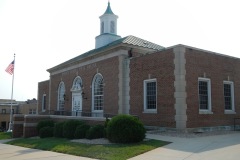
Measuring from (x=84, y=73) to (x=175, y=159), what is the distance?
18.9 metres

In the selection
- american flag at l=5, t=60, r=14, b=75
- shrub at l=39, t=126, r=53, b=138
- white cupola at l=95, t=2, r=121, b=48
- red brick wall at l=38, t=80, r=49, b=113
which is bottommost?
shrub at l=39, t=126, r=53, b=138

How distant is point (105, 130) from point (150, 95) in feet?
16.4

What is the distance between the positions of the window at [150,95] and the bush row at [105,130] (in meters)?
4.00

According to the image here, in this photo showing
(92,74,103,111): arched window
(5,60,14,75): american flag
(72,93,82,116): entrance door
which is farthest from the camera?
(5,60,14,75): american flag

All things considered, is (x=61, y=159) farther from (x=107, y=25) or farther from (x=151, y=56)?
(x=107, y=25)

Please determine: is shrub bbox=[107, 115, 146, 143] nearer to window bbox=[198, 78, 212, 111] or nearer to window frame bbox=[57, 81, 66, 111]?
window bbox=[198, 78, 212, 111]

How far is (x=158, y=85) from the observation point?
1831 cm

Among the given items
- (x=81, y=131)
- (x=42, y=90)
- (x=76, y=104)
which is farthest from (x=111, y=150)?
(x=42, y=90)

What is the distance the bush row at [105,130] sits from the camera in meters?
13.1

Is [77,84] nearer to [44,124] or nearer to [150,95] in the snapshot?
[44,124]

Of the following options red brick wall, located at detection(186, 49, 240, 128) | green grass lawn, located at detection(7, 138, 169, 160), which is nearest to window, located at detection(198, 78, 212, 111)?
red brick wall, located at detection(186, 49, 240, 128)

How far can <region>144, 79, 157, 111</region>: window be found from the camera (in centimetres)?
1880

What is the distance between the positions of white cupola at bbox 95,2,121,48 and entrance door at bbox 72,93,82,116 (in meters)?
6.99

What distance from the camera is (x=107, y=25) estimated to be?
102 feet
